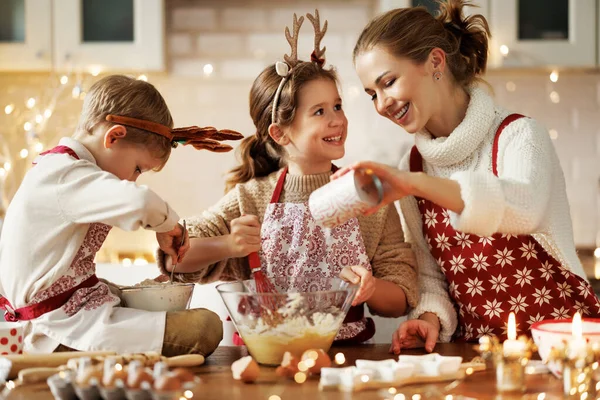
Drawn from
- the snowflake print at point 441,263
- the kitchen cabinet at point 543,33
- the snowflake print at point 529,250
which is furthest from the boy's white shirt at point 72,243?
the kitchen cabinet at point 543,33

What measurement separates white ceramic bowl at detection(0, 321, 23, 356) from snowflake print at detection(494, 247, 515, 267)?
0.96 metres

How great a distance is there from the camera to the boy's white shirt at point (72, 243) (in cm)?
124

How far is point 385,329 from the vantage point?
1835mm

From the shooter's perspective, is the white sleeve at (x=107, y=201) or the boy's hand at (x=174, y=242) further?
the boy's hand at (x=174, y=242)

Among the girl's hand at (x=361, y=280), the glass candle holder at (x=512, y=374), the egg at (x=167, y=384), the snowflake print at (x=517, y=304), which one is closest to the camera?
the egg at (x=167, y=384)

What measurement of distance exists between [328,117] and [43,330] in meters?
0.79

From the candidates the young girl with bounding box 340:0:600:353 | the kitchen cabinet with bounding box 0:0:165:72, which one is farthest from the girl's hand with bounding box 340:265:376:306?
the kitchen cabinet with bounding box 0:0:165:72

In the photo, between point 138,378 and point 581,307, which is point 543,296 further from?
point 138,378

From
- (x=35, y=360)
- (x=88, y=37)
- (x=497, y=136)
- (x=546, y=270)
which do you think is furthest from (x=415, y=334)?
(x=88, y=37)

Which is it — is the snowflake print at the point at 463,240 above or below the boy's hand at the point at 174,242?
below

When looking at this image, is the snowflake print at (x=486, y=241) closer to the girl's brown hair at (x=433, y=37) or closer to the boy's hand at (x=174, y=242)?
the girl's brown hair at (x=433, y=37)

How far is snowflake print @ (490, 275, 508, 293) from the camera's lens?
5.37 ft

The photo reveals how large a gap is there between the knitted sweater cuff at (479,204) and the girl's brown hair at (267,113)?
2.04ft

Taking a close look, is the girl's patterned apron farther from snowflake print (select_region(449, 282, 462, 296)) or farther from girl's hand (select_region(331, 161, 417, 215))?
girl's hand (select_region(331, 161, 417, 215))
